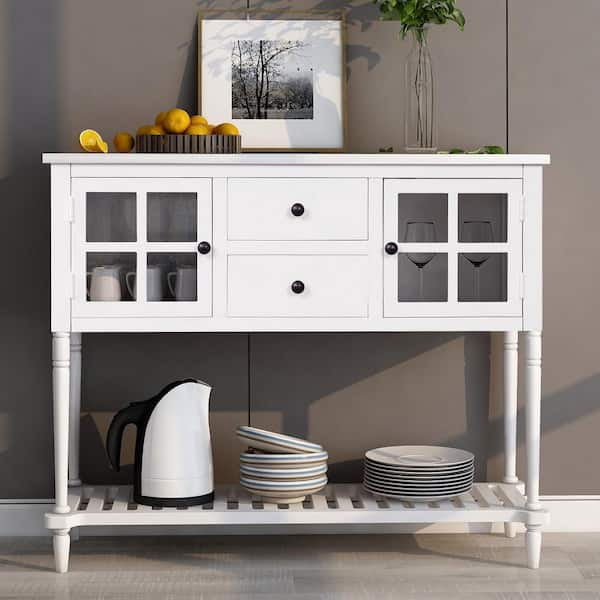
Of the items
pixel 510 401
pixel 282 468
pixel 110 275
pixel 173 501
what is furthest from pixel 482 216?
pixel 173 501

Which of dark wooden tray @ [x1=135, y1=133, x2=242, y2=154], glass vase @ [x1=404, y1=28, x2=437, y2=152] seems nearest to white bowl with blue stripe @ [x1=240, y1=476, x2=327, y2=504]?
dark wooden tray @ [x1=135, y1=133, x2=242, y2=154]

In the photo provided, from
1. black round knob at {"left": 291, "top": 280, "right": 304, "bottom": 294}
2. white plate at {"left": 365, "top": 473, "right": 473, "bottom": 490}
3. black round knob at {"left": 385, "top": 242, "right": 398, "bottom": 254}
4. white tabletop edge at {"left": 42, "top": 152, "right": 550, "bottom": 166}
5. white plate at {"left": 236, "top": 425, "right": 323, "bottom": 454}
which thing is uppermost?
white tabletop edge at {"left": 42, "top": 152, "right": 550, "bottom": 166}

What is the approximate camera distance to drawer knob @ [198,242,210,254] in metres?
2.40

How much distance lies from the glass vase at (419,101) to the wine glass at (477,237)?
0.41 metres

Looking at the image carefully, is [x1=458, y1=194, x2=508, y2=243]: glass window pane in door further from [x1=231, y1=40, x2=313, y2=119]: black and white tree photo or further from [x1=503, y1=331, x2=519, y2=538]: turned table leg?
[x1=231, y1=40, x2=313, y2=119]: black and white tree photo

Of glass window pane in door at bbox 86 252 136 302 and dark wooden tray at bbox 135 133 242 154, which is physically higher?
dark wooden tray at bbox 135 133 242 154

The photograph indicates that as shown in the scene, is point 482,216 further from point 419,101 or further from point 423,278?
point 419,101

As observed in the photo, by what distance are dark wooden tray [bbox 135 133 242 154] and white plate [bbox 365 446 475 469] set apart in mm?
934

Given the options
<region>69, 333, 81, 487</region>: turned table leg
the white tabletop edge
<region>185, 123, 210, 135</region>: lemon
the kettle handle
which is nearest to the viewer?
the white tabletop edge

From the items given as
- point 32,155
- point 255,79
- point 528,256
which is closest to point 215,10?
point 255,79

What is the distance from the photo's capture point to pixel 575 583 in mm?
2459

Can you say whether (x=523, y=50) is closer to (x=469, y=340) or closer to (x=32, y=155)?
(x=469, y=340)

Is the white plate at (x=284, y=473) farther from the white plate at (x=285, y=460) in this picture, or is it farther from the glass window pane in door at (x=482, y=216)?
the glass window pane in door at (x=482, y=216)

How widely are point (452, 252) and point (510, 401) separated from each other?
0.59 meters
